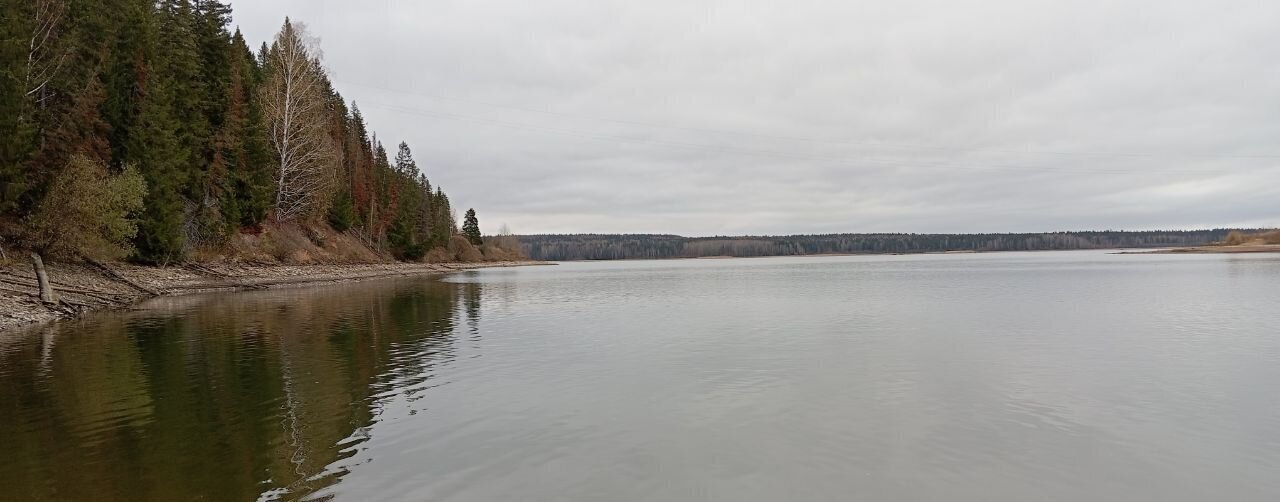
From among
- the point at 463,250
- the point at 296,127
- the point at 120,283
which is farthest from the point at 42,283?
the point at 463,250

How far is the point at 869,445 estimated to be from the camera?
11.3 metres

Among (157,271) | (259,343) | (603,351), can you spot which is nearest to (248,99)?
(157,271)

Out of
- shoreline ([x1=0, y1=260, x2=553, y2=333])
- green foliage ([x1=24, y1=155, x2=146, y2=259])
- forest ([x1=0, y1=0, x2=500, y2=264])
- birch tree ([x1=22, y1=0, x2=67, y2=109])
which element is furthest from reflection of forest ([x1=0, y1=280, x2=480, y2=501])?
birch tree ([x1=22, y1=0, x2=67, y2=109])

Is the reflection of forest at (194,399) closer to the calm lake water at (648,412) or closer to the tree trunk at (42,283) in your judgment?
the calm lake water at (648,412)

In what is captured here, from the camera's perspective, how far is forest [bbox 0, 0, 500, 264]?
114 ft

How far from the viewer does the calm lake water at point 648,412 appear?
9.51 metres

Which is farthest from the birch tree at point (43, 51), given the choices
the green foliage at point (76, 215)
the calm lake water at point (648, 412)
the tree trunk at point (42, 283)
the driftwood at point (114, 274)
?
the calm lake water at point (648, 412)

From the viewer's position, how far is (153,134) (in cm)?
4725

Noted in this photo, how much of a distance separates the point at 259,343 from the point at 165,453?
13.8 metres

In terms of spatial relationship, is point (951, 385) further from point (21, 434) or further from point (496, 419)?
point (21, 434)

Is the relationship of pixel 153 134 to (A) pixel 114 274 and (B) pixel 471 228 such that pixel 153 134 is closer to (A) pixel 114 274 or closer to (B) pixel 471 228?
(A) pixel 114 274

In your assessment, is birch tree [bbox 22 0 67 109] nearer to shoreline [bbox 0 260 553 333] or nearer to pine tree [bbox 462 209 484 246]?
shoreline [bbox 0 260 553 333]

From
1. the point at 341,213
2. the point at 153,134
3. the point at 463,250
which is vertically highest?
the point at 153,134

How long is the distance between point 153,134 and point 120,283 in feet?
38.7
